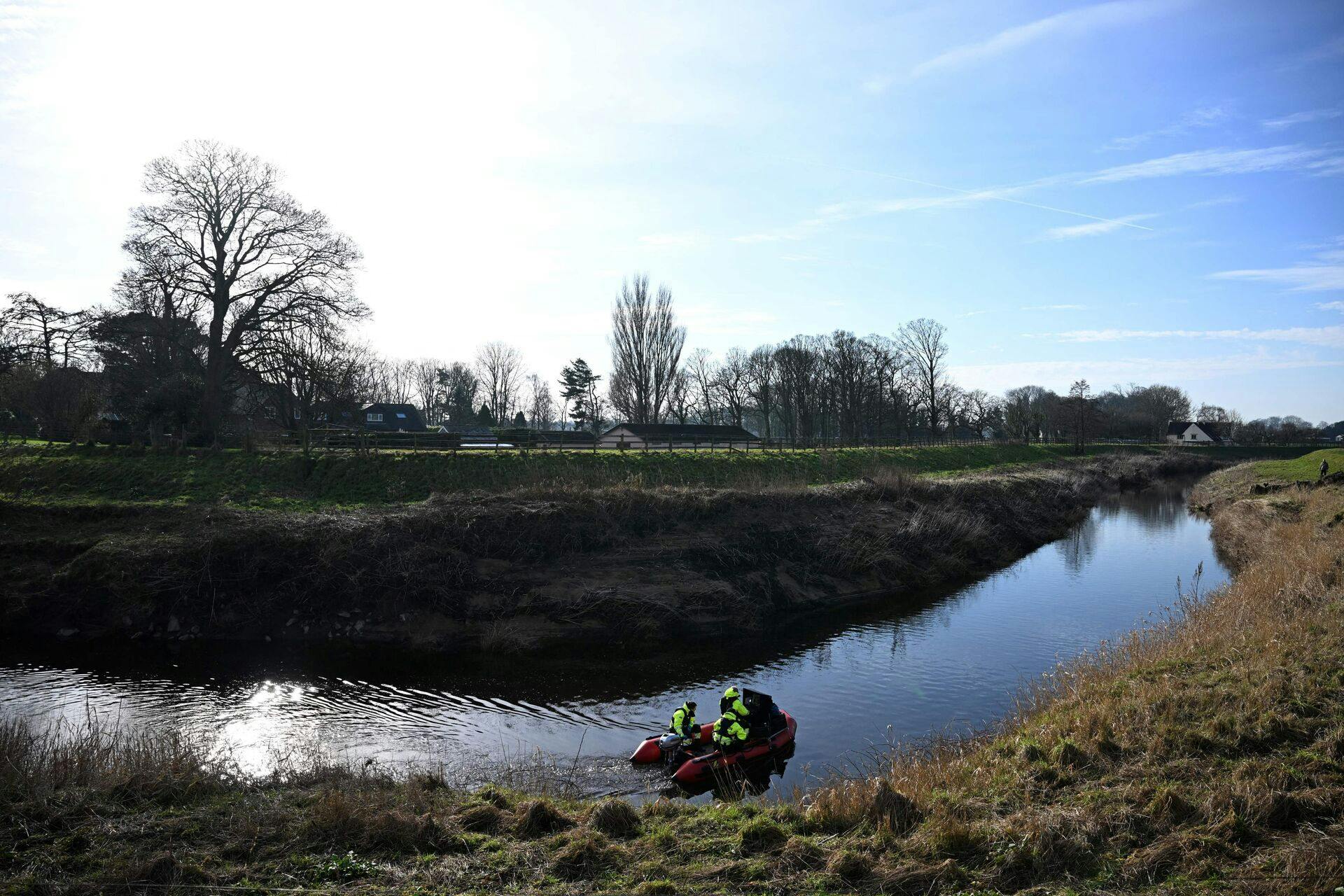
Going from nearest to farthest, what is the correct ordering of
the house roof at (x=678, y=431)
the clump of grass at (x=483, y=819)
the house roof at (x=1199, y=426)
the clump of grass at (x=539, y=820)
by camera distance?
1. the clump of grass at (x=539, y=820)
2. the clump of grass at (x=483, y=819)
3. the house roof at (x=678, y=431)
4. the house roof at (x=1199, y=426)

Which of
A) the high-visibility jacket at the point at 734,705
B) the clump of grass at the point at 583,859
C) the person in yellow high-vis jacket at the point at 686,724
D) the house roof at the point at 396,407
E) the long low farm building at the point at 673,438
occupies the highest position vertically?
the house roof at the point at 396,407

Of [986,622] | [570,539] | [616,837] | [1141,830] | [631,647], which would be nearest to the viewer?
[1141,830]

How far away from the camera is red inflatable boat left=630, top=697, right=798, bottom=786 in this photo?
11266mm

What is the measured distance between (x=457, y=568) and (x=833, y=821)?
1509 centimetres

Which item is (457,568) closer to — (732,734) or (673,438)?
(732,734)

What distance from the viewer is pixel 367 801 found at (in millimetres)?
8008

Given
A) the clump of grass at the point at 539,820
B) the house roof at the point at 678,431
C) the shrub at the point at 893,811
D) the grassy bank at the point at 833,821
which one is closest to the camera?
the grassy bank at the point at 833,821

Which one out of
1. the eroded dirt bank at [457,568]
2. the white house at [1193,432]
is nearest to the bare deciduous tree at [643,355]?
the eroded dirt bank at [457,568]

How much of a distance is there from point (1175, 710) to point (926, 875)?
4.71m

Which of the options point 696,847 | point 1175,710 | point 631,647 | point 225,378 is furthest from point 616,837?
point 225,378

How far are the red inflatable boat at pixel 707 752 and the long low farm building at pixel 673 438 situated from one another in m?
25.1

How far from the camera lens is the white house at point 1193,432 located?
103 meters

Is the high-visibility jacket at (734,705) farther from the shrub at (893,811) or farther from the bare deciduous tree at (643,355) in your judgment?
the bare deciduous tree at (643,355)

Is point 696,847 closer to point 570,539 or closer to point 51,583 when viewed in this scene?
point 570,539
